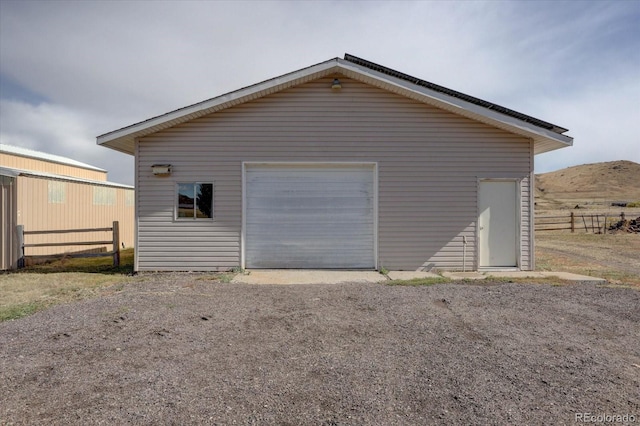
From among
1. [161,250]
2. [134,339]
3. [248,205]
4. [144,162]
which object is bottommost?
[134,339]

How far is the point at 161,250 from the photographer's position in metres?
8.59

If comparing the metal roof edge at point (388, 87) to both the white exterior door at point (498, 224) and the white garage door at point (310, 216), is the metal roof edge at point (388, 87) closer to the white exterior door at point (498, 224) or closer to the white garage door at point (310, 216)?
the white exterior door at point (498, 224)

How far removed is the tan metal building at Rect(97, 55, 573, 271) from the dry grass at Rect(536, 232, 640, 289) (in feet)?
5.07

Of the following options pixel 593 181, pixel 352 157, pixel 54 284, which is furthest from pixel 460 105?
pixel 593 181

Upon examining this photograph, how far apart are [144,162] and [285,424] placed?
762 centimetres

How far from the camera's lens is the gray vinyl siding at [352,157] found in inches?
338

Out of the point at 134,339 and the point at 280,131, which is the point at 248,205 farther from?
the point at 134,339

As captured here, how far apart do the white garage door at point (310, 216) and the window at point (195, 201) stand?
0.91 m

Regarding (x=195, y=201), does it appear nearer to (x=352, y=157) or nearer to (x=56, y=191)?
(x=352, y=157)

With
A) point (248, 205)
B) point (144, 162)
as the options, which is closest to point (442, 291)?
point (248, 205)

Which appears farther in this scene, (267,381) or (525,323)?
(525,323)

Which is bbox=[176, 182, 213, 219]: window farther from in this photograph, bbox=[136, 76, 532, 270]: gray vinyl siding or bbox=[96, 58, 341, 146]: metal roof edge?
bbox=[96, 58, 341, 146]: metal roof edge

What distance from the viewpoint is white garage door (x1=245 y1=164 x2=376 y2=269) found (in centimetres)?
875

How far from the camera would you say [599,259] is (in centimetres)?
1095
